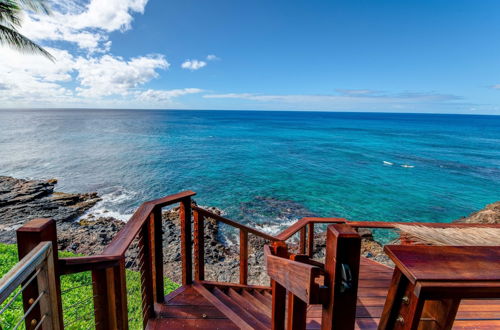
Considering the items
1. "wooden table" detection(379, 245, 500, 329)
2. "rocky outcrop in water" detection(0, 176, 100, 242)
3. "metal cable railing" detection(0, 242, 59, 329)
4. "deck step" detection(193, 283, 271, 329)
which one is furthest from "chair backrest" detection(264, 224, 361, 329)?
"rocky outcrop in water" detection(0, 176, 100, 242)

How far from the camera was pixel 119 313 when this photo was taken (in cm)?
166

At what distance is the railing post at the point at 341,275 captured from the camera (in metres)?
0.90

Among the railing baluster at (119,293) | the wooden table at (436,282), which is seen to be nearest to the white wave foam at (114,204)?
the railing baluster at (119,293)

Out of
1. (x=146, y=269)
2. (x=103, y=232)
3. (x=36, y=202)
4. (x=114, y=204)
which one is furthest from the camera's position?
(x=114, y=204)

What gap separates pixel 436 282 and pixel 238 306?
276 centimetres

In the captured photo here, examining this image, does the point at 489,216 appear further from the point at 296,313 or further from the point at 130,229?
the point at 130,229

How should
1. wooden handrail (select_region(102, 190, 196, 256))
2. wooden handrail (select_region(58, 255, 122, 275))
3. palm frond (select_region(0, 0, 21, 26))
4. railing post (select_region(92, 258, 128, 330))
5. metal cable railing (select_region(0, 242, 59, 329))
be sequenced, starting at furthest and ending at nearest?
palm frond (select_region(0, 0, 21, 26)) → wooden handrail (select_region(102, 190, 196, 256)) → railing post (select_region(92, 258, 128, 330)) → wooden handrail (select_region(58, 255, 122, 275)) → metal cable railing (select_region(0, 242, 59, 329))

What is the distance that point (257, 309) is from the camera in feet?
10.6

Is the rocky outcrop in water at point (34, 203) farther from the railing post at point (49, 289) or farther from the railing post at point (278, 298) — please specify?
the railing post at point (278, 298)

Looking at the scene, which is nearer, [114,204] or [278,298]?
[278,298]

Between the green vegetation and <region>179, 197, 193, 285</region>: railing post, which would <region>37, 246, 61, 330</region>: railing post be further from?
the green vegetation

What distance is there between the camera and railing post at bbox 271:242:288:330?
4.66 feet

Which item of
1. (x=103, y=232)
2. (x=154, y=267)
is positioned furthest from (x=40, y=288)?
(x=103, y=232)

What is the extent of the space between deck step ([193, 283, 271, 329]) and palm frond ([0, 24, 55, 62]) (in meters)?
13.5
